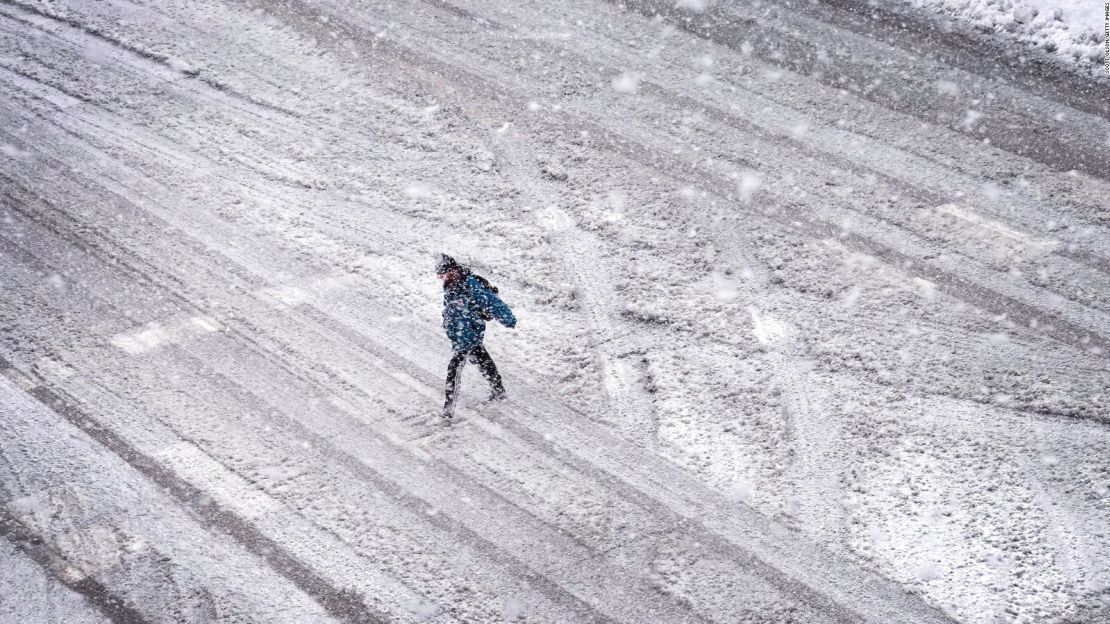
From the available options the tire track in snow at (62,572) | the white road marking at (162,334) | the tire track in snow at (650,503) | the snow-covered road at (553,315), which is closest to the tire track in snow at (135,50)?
the snow-covered road at (553,315)

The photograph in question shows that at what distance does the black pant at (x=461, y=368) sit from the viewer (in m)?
6.28

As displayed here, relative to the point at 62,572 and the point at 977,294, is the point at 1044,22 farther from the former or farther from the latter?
the point at 62,572

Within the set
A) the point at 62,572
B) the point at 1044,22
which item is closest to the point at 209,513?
the point at 62,572

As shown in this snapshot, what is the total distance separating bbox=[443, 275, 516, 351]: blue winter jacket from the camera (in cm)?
606

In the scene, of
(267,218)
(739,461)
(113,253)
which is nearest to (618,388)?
(739,461)

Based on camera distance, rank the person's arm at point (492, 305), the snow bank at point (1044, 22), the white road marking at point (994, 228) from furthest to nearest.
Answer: the snow bank at point (1044, 22) → the white road marking at point (994, 228) → the person's arm at point (492, 305)

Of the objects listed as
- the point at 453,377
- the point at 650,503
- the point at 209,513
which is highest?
the point at 453,377

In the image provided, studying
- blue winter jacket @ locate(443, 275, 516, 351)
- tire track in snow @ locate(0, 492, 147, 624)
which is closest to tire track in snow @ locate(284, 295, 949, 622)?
blue winter jacket @ locate(443, 275, 516, 351)

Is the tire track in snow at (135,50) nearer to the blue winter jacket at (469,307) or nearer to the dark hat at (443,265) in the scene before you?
the dark hat at (443,265)

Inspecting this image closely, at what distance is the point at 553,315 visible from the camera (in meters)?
7.17

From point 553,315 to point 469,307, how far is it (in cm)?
121

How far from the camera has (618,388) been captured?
6617mm

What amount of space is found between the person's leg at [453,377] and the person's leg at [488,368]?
3.2 inches

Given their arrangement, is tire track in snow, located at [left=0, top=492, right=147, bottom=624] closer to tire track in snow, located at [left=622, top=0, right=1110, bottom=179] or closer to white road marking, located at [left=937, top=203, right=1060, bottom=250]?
Result: white road marking, located at [left=937, top=203, right=1060, bottom=250]
